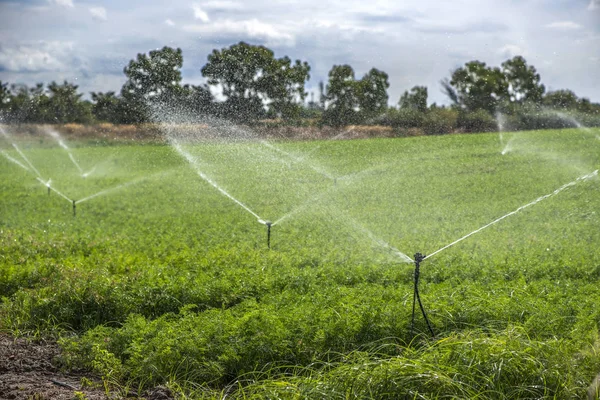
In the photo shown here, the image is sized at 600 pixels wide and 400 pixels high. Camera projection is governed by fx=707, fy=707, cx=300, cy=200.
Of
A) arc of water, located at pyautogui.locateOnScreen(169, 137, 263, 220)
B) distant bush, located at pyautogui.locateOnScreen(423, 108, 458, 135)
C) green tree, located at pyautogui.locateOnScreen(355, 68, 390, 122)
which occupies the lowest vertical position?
arc of water, located at pyautogui.locateOnScreen(169, 137, 263, 220)

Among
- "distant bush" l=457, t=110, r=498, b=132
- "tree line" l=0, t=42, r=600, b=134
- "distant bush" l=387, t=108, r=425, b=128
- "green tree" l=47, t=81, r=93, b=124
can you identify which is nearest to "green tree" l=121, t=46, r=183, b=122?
"tree line" l=0, t=42, r=600, b=134

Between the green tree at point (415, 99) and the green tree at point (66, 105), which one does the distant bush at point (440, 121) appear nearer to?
the green tree at point (415, 99)

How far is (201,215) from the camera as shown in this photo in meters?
17.8

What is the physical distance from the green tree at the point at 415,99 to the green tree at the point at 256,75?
4.92m

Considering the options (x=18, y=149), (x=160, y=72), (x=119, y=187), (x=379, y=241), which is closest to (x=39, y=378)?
(x=379, y=241)

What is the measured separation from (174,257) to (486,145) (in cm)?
2201

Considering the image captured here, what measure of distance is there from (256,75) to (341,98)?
2.91m

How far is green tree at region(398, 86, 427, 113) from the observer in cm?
2037

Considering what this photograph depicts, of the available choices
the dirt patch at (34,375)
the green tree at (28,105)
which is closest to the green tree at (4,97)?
the green tree at (28,105)

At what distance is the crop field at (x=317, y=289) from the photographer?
5.32 meters

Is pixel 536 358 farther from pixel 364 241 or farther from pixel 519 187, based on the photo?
pixel 519 187

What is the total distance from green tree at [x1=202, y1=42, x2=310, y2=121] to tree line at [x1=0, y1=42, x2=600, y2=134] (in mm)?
22

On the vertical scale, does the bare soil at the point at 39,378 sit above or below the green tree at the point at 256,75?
below

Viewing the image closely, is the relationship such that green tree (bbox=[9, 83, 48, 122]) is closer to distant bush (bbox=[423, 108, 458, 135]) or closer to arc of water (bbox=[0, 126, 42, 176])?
arc of water (bbox=[0, 126, 42, 176])
